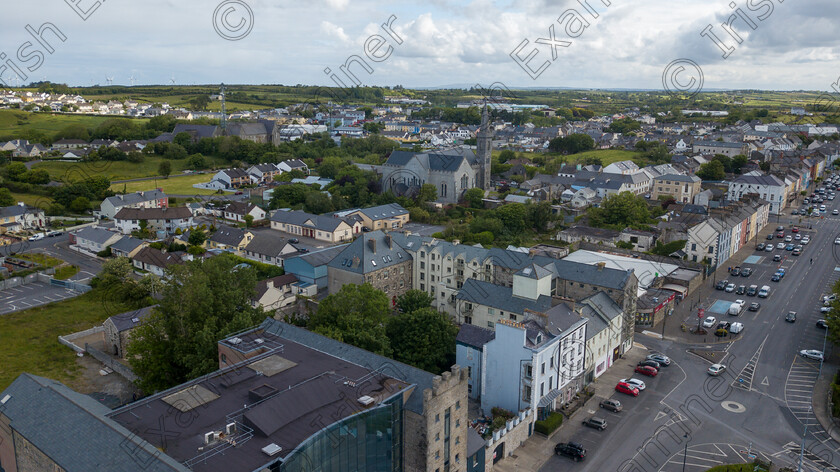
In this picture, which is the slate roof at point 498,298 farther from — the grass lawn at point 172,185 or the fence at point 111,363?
the grass lawn at point 172,185

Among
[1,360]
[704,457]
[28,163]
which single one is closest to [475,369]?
[704,457]

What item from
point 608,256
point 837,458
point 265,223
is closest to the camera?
point 837,458

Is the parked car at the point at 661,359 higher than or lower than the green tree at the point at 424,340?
lower

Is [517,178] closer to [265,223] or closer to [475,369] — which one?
[265,223]

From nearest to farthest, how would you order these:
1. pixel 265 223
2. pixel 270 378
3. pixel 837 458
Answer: pixel 270 378 → pixel 837 458 → pixel 265 223

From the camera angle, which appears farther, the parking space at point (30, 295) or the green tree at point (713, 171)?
the green tree at point (713, 171)

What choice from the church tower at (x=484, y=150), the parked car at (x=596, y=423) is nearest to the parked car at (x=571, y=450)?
the parked car at (x=596, y=423)

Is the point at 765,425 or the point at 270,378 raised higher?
the point at 270,378
